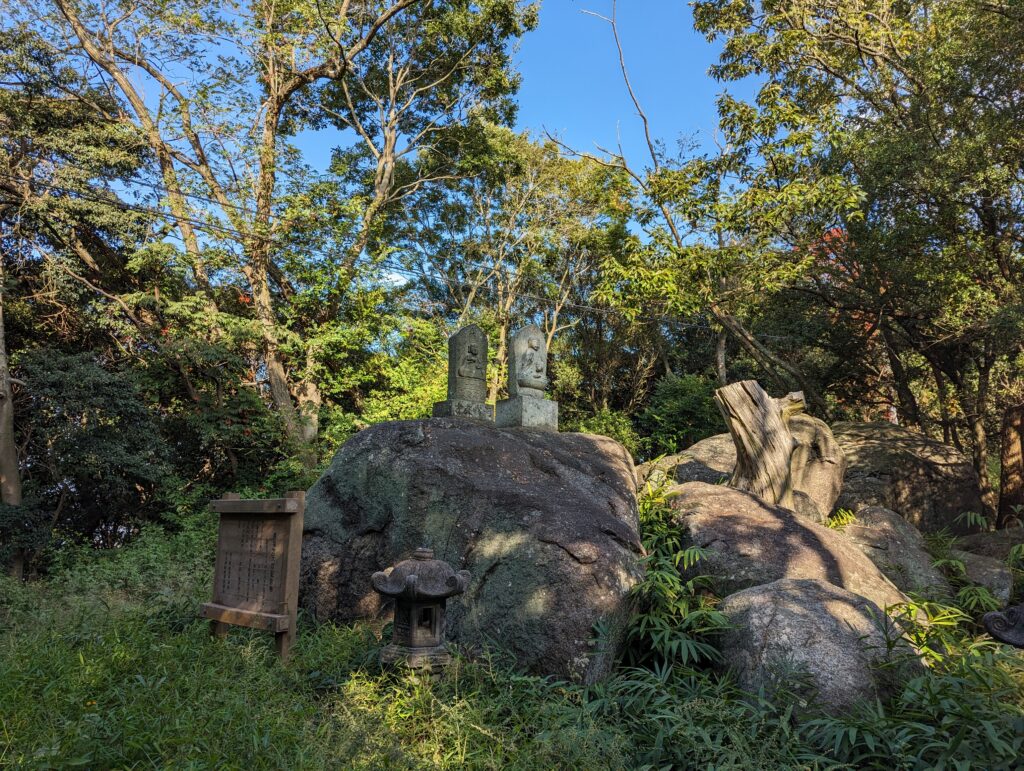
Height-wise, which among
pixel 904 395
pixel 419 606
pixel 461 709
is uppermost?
pixel 904 395

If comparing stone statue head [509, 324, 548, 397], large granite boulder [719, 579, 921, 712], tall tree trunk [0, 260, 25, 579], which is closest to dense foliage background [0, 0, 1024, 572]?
tall tree trunk [0, 260, 25, 579]

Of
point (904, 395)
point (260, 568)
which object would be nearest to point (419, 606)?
point (260, 568)

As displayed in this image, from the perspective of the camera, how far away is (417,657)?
4133 mm

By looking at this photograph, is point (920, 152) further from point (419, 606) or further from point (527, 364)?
point (419, 606)

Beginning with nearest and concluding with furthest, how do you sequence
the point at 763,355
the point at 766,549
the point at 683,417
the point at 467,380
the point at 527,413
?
the point at 766,549
the point at 527,413
the point at 467,380
the point at 763,355
the point at 683,417

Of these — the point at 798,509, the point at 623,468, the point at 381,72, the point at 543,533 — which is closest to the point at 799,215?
the point at 798,509

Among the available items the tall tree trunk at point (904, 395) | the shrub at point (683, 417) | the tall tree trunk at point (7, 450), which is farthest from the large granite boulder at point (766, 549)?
the tall tree trunk at point (7, 450)

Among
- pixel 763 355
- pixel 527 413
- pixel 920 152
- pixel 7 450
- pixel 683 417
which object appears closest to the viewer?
pixel 527 413

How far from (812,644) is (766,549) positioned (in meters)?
2.04

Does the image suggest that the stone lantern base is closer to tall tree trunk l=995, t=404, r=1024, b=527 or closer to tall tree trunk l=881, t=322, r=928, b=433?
tall tree trunk l=995, t=404, r=1024, b=527

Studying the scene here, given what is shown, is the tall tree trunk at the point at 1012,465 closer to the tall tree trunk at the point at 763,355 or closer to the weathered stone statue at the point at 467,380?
the tall tree trunk at the point at 763,355

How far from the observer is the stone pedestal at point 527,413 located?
7910 millimetres

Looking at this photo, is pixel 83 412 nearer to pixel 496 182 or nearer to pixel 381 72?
pixel 381 72

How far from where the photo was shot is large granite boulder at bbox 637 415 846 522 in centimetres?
884
